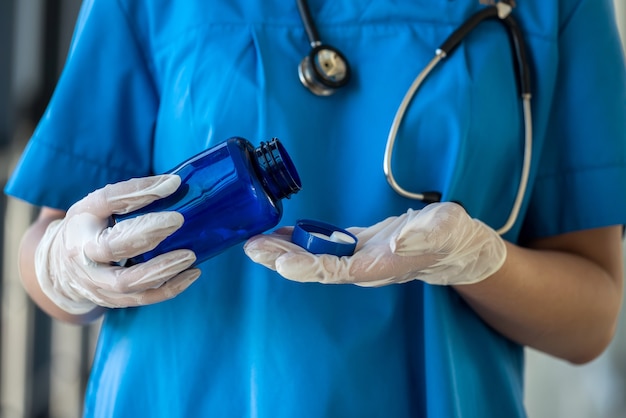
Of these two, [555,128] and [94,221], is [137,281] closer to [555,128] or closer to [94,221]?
[94,221]

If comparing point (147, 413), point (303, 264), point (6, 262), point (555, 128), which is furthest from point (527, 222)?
point (6, 262)

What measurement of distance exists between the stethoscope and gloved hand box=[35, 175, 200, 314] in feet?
0.61

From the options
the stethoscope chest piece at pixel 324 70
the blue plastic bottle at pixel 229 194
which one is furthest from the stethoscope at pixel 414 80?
the blue plastic bottle at pixel 229 194

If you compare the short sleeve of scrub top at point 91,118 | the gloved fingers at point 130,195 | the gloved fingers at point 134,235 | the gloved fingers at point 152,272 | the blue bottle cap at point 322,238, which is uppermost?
the short sleeve of scrub top at point 91,118

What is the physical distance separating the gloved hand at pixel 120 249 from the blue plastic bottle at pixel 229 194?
0.05ft

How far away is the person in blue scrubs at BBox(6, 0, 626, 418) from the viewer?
0.70 m

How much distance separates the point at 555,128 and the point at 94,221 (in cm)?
52

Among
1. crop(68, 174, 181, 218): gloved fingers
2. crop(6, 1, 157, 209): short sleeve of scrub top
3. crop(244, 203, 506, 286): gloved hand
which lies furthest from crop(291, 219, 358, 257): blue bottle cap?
crop(6, 1, 157, 209): short sleeve of scrub top

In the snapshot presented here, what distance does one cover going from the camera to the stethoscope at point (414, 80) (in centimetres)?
70

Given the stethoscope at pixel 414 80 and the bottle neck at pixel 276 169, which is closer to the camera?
the bottle neck at pixel 276 169

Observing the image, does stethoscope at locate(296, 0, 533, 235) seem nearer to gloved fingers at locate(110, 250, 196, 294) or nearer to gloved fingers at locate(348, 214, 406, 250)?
gloved fingers at locate(348, 214, 406, 250)

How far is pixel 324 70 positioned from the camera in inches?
27.8

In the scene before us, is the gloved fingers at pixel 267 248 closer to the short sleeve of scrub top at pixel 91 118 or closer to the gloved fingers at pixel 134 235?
the gloved fingers at pixel 134 235

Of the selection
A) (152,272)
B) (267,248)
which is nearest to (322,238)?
(267,248)
